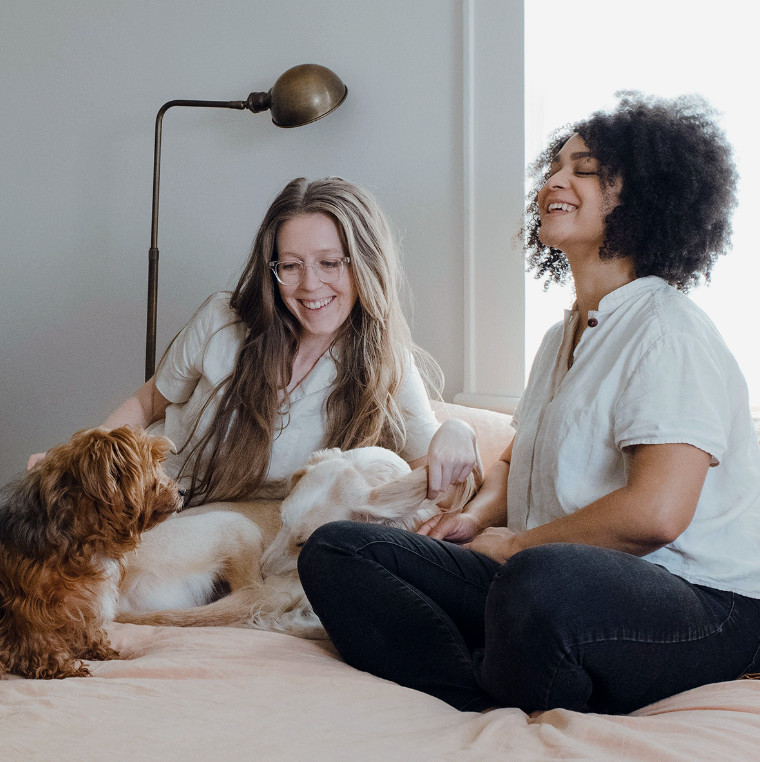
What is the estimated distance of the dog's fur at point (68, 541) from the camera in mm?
1417

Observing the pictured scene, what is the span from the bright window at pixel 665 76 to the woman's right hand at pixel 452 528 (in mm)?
994

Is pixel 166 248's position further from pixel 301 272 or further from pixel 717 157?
pixel 717 157

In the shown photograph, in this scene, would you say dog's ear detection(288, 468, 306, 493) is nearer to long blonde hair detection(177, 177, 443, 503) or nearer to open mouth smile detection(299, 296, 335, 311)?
long blonde hair detection(177, 177, 443, 503)

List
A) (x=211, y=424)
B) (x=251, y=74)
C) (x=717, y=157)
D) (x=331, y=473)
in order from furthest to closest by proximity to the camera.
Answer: (x=251, y=74), (x=211, y=424), (x=331, y=473), (x=717, y=157)

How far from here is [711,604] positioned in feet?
4.56

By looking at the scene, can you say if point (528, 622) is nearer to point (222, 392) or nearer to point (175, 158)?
point (222, 392)

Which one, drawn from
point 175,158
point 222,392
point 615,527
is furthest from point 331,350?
point 175,158

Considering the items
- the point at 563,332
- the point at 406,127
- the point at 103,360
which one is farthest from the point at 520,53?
the point at 103,360

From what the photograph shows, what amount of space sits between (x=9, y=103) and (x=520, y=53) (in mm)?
2447

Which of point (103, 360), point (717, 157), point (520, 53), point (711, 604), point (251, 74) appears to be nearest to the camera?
point (711, 604)

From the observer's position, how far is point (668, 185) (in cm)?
162

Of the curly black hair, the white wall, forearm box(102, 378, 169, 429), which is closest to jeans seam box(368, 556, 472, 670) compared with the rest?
the curly black hair

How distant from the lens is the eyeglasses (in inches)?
85.4

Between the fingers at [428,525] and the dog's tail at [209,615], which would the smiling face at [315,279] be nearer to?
the fingers at [428,525]
